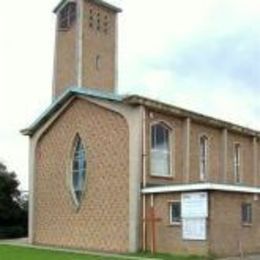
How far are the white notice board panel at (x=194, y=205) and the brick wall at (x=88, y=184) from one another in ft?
11.1

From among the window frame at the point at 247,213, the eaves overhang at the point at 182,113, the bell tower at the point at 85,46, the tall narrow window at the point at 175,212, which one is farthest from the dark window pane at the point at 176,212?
the bell tower at the point at 85,46

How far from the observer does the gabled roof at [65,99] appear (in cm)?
3350

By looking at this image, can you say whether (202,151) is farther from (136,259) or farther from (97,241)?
(136,259)

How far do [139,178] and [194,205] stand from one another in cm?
349

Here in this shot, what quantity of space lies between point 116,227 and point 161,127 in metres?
5.01

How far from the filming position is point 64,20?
53.7 meters

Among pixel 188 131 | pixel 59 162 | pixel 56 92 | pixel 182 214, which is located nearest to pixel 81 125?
pixel 59 162

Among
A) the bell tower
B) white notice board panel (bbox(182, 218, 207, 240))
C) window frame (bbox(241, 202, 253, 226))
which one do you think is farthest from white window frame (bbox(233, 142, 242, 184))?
the bell tower

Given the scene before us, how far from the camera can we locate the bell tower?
51031 mm

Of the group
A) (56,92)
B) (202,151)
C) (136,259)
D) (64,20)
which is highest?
(64,20)

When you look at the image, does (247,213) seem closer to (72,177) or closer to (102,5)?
(72,177)

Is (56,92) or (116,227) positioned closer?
(116,227)

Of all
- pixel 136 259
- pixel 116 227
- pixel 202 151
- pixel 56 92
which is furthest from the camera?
pixel 56 92

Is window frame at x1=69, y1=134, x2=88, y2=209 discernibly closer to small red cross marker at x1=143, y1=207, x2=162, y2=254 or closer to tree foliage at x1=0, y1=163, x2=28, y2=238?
small red cross marker at x1=143, y1=207, x2=162, y2=254
